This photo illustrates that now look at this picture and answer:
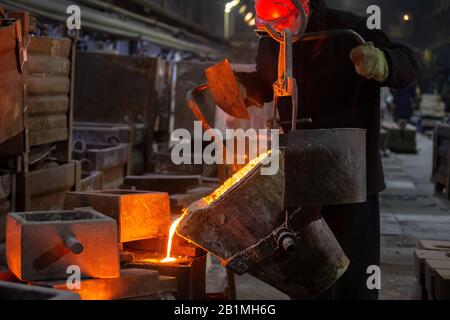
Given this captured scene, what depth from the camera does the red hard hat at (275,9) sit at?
2.75 meters

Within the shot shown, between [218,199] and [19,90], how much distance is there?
59.9 inches

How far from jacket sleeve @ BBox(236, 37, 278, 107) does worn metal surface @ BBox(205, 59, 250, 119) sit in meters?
0.15

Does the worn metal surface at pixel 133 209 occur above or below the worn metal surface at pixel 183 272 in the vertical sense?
above

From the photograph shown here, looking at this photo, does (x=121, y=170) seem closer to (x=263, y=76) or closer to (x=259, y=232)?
(x=263, y=76)

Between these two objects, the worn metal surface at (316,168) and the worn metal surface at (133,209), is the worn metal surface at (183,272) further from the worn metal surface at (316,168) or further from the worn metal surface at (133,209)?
the worn metal surface at (316,168)

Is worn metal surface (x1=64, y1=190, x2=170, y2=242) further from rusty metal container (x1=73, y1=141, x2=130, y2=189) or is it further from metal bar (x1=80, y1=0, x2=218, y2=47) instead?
metal bar (x1=80, y1=0, x2=218, y2=47)

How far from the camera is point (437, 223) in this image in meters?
8.24

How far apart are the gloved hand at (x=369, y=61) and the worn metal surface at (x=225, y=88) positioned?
25.6 inches

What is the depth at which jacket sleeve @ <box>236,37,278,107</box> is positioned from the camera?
11.5 ft

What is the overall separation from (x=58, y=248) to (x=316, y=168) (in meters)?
0.97

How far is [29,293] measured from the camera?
220 centimetres

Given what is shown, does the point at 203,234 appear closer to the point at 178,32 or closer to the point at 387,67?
the point at 387,67

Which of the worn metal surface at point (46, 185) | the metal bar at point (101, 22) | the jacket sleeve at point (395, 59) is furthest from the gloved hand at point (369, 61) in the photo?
the metal bar at point (101, 22)
